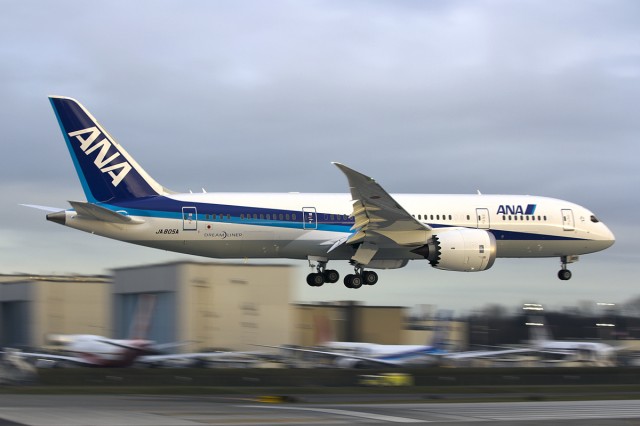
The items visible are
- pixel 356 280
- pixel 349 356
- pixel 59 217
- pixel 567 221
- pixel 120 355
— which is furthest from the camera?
pixel 349 356

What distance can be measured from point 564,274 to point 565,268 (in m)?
0.37

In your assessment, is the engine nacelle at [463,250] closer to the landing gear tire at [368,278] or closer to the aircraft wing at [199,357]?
the landing gear tire at [368,278]

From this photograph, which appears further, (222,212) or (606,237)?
(606,237)

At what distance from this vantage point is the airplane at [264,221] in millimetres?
50344

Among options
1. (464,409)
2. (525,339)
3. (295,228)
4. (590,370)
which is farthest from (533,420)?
(525,339)

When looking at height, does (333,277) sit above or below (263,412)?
above

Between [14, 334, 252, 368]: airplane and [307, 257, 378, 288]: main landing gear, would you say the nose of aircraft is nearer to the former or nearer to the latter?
[307, 257, 378, 288]: main landing gear

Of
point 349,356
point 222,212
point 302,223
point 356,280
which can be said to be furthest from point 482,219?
point 349,356

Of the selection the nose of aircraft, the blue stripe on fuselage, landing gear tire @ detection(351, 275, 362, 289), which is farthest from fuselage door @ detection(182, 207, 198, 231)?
the nose of aircraft

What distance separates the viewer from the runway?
29.3 metres

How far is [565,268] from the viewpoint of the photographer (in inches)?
2293

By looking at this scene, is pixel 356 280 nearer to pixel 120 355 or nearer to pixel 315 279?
pixel 315 279

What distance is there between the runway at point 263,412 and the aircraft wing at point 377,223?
11.5 meters

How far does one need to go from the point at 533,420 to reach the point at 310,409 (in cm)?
804
